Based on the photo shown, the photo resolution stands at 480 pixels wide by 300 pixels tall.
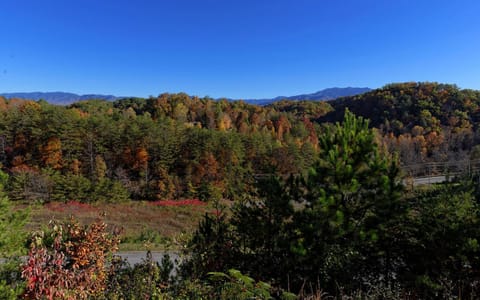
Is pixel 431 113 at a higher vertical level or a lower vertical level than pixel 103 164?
higher

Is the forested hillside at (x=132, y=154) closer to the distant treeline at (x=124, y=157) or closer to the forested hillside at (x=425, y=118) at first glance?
the distant treeline at (x=124, y=157)

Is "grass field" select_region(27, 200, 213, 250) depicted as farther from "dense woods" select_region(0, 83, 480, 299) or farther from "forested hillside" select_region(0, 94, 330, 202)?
"dense woods" select_region(0, 83, 480, 299)

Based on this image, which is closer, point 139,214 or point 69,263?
point 69,263

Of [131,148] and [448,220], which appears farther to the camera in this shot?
[131,148]

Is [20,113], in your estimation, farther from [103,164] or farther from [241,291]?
[241,291]

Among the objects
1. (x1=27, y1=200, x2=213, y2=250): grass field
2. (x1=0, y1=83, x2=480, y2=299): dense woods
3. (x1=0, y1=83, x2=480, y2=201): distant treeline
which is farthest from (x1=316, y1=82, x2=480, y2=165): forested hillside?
(x1=0, y1=83, x2=480, y2=299): dense woods

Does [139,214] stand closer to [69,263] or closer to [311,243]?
[311,243]

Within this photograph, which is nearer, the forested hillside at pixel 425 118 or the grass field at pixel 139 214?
the grass field at pixel 139 214

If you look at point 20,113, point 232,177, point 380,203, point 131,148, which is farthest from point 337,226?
point 20,113

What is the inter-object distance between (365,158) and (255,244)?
3.91 metres

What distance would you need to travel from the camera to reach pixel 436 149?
6919cm

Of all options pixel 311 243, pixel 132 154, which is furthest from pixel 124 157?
pixel 311 243

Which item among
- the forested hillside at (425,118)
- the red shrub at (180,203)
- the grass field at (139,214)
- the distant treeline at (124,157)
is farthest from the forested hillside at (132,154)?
the forested hillside at (425,118)

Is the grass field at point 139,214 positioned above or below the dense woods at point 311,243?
below
